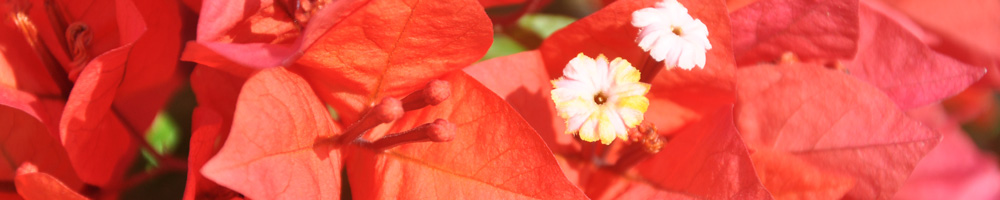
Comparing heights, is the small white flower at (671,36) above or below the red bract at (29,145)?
above

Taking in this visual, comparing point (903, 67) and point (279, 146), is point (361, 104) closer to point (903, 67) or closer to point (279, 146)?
point (279, 146)

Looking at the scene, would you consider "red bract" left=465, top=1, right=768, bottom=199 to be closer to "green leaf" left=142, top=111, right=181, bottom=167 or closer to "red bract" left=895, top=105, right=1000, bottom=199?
"green leaf" left=142, top=111, right=181, bottom=167

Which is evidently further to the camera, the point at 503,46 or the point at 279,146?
the point at 503,46

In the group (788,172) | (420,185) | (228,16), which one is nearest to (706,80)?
(788,172)

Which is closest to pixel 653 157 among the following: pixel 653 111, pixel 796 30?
pixel 653 111

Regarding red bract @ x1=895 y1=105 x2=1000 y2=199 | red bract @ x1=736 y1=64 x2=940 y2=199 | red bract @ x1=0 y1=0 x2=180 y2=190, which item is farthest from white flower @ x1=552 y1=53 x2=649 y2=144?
red bract @ x1=895 y1=105 x2=1000 y2=199

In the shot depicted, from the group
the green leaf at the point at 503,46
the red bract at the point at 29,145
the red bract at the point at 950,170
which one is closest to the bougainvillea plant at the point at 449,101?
the red bract at the point at 29,145

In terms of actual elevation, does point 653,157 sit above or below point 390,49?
below

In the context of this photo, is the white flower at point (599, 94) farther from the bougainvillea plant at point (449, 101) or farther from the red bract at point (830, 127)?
the red bract at point (830, 127)
